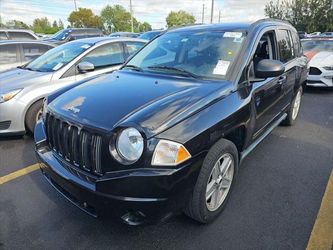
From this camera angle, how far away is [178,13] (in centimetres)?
8494

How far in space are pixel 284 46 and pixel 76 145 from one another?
3.32 m

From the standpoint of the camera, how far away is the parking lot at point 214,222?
247 centimetres

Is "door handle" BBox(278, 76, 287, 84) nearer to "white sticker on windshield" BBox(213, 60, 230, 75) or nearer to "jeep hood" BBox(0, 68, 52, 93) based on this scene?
"white sticker on windshield" BBox(213, 60, 230, 75)

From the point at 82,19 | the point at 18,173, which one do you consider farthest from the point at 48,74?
the point at 82,19

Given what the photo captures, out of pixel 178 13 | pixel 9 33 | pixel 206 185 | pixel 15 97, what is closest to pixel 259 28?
pixel 206 185

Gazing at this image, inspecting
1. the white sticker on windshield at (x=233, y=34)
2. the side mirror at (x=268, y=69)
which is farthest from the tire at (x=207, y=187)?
the white sticker on windshield at (x=233, y=34)

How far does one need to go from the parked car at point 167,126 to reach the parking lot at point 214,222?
0.76ft

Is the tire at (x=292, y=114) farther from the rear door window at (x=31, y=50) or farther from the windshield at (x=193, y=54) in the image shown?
the rear door window at (x=31, y=50)

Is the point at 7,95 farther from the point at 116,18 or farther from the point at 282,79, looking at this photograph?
the point at 116,18

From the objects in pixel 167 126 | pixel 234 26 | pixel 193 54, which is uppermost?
pixel 234 26

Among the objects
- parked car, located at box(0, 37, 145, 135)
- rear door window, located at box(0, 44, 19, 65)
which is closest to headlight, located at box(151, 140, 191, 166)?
parked car, located at box(0, 37, 145, 135)

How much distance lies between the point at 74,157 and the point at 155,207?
2.57 ft

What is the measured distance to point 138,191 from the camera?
206cm

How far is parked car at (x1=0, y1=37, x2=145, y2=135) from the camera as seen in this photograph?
4375 millimetres
